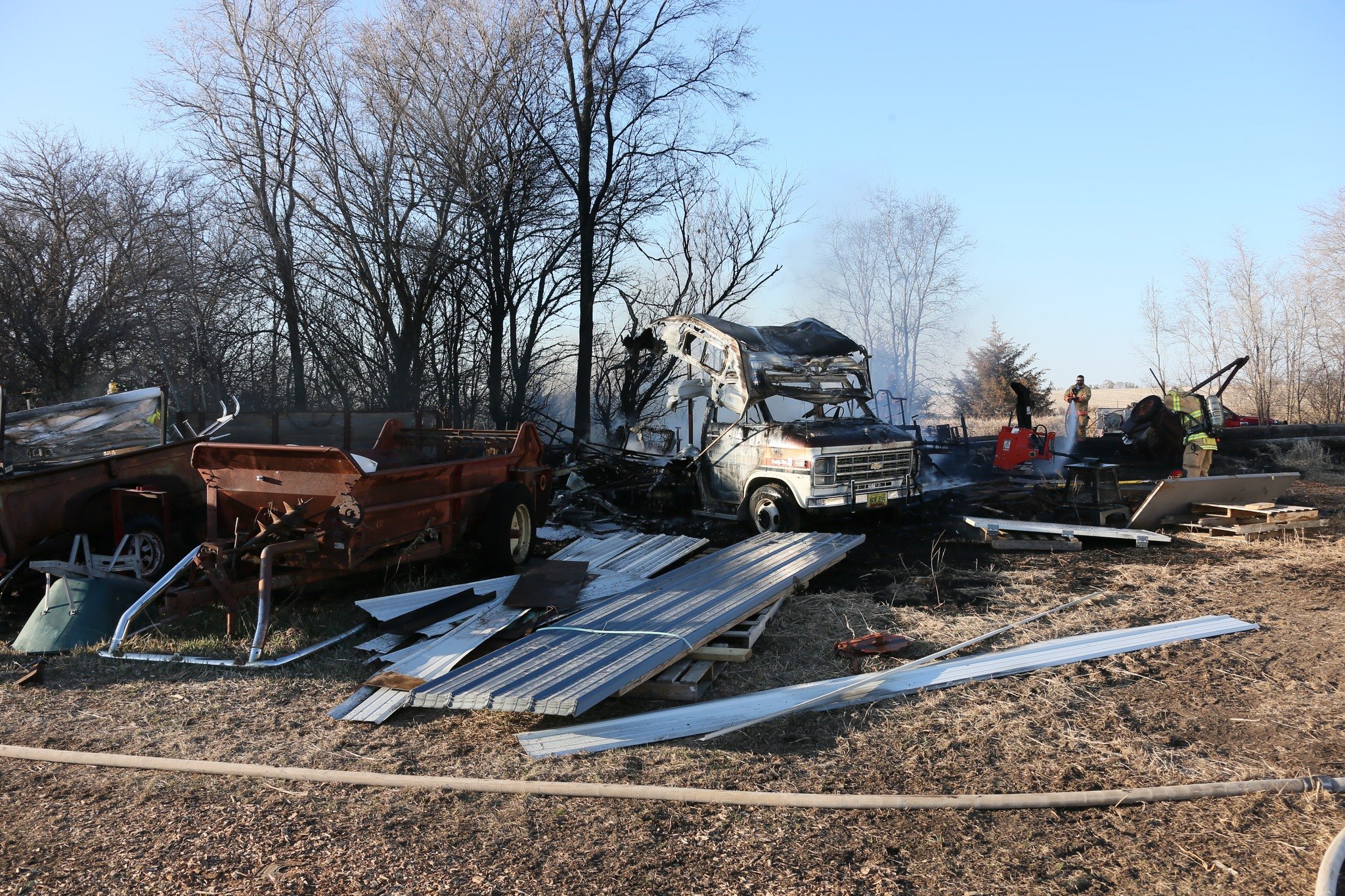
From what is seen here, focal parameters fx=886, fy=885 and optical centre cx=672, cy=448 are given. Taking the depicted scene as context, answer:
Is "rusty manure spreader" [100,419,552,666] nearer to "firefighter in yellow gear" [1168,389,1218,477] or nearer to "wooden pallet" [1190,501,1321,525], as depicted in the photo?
"wooden pallet" [1190,501,1321,525]

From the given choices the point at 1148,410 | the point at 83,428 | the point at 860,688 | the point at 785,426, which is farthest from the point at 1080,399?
the point at 83,428

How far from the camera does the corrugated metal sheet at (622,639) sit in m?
4.66

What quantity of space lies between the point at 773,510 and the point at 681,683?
5.62 metres

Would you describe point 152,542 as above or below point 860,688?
above

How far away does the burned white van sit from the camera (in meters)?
10.4

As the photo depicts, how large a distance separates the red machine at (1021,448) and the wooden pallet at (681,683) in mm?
12258

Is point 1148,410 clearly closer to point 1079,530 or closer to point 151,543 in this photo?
point 1079,530

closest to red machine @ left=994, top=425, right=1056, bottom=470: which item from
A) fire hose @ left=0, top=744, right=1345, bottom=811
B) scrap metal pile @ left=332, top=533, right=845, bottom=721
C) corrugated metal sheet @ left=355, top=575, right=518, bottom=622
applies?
scrap metal pile @ left=332, top=533, right=845, bottom=721

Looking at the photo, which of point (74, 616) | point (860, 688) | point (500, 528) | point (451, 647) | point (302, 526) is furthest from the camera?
point (500, 528)

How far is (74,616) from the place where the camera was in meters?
6.33

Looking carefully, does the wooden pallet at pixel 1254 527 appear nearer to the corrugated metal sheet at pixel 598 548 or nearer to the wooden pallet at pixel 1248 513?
the wooden pallet at pixel 1248 513

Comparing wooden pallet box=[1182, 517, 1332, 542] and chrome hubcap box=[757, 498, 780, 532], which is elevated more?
chrome hubcap box=[757, 498, 780, 532]

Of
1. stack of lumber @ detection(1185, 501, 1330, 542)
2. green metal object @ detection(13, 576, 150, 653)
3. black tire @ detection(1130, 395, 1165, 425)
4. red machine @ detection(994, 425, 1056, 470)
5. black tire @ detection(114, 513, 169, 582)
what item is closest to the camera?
green metal object @ detection(13, 576, 150, 653)

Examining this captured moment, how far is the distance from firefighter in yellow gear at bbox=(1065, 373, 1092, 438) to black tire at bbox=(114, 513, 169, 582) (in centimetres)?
1469
